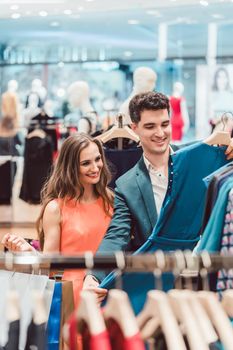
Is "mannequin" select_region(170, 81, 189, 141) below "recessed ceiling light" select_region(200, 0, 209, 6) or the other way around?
below

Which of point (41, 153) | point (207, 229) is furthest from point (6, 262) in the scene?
point (41, 153)

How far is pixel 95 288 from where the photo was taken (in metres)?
2.11

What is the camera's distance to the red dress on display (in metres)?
8.55

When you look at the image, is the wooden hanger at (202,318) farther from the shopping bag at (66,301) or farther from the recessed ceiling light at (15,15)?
the recessed ceiling light at (15,15)

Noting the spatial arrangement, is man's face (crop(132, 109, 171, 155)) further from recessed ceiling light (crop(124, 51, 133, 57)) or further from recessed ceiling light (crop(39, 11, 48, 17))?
recessed ceiling light (crop(124, 51, 133, 57))

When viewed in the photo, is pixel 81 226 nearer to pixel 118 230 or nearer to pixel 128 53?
pixel 118 230

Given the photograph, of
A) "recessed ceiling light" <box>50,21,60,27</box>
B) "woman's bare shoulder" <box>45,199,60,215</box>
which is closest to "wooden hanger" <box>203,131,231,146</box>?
"woman's bare shoulder" <box>45,199,60,215</box>

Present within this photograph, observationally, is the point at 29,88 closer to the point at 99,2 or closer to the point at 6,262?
the point at 99,2

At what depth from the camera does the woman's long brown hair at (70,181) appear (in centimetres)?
302

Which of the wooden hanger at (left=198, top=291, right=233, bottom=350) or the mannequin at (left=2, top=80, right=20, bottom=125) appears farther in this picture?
the mannequin at (left=2, top=80, right=20, bottom=125)

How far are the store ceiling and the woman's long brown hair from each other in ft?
16.9

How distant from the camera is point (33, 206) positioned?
752cm

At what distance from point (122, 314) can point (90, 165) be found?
171 centimetres

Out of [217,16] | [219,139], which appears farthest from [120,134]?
[217,16]
